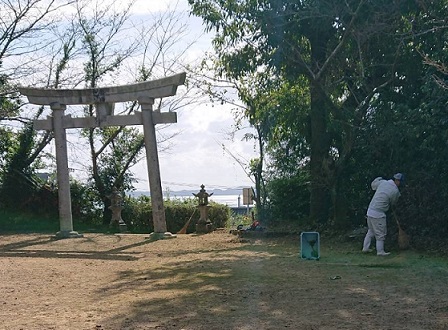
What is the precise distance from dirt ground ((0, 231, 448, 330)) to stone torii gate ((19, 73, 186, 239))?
305cm

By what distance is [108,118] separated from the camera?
53.2ft

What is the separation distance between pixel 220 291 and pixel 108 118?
31.7 feet

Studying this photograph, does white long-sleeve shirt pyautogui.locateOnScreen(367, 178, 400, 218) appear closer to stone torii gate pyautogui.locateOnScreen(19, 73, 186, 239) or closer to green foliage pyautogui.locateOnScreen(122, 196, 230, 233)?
stone torii gate pyautogui.locateOnScreen(19, 73, 186, 239)

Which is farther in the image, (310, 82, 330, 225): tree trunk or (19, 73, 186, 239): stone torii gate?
(19, 73, 186, 239): stone torii gate

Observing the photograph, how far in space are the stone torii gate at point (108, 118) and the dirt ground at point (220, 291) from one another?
305 centimetres

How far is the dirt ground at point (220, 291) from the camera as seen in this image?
5.89 m

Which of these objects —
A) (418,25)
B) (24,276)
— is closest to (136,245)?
(24,276)

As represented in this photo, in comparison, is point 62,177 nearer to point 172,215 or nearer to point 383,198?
point 172,215

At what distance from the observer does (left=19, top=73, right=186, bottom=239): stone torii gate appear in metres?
15.3

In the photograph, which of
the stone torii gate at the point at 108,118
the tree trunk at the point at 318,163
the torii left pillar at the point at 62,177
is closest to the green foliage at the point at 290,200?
the tree trunk at the point at 318,163

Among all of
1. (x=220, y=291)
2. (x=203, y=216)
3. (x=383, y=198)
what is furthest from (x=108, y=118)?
(x=220, y=291)

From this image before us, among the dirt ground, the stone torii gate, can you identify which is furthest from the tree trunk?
the stone torii gate

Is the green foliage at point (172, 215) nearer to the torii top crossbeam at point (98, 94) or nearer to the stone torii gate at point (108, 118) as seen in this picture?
the stone torii gate at point (108, 118)

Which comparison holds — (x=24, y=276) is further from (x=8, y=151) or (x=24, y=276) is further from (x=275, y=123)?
(x=8, y=151)
